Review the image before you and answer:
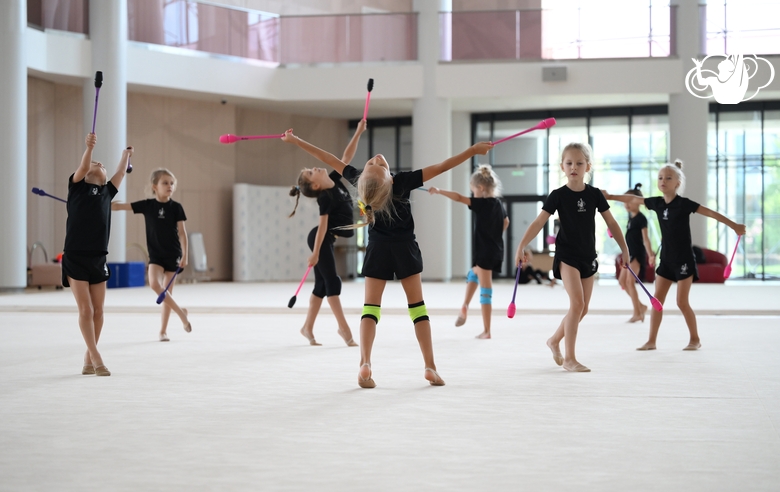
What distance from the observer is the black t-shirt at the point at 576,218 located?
5.41 metres

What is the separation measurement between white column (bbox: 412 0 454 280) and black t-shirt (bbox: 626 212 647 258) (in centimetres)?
1048

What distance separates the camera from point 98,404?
412cm

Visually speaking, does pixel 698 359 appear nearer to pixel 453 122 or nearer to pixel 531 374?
pixel 531 374

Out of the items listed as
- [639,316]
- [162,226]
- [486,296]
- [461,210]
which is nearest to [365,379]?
[486,296]

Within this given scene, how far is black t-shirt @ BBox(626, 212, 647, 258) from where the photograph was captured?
863cm

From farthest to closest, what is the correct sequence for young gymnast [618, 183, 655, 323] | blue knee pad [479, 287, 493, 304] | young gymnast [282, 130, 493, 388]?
young gymnast [618, 183, 655, 323] → blue knee pad [479, 287, 493, 304] → young gymnast [282, 130, 493, 388]

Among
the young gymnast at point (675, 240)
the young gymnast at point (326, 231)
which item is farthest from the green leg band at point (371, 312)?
the young gymnast at point (675, 240)

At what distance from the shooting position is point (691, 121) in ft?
61.8

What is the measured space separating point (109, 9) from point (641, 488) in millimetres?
16696

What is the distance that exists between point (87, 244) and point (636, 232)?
573 centimetres

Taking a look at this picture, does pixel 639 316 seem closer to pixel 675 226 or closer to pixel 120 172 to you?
pixel 675 226

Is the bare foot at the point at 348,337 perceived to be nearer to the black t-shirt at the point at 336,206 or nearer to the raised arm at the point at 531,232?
the black t-shirt at the point at 336,206
